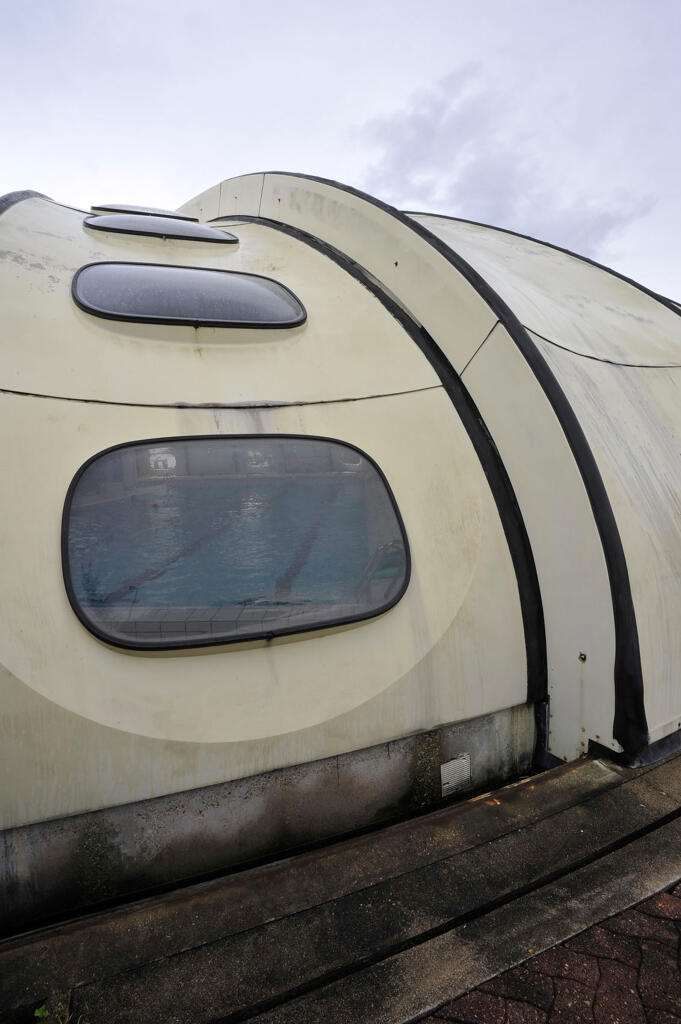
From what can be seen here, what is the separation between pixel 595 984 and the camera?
2279 mm

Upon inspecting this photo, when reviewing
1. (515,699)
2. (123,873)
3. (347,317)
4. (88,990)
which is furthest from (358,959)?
(347,317)

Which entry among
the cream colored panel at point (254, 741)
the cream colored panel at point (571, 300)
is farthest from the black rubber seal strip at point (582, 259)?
the cream colored panel at point (254, 741)

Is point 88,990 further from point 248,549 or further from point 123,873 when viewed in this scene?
point 248,549

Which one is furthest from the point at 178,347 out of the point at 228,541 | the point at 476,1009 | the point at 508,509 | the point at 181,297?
the point at 476,1009

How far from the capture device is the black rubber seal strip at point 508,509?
4.03m

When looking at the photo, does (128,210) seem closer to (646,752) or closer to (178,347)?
(178,347)

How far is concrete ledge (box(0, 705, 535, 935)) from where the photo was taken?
279 centimetres

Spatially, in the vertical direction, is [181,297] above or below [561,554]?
above

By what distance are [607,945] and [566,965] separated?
224 millimetres

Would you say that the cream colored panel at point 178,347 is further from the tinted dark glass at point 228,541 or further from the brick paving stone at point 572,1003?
the brick paving stone at point 572,1003

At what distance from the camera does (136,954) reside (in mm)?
2432

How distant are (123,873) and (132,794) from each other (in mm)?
405

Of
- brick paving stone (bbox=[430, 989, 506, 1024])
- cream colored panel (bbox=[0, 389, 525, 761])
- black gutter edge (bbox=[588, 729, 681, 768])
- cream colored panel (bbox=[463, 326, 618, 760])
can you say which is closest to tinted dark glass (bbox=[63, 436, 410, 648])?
cream colored panel (bbox=[0, 389, 525, 761])

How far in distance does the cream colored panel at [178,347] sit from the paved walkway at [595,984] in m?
3.43
